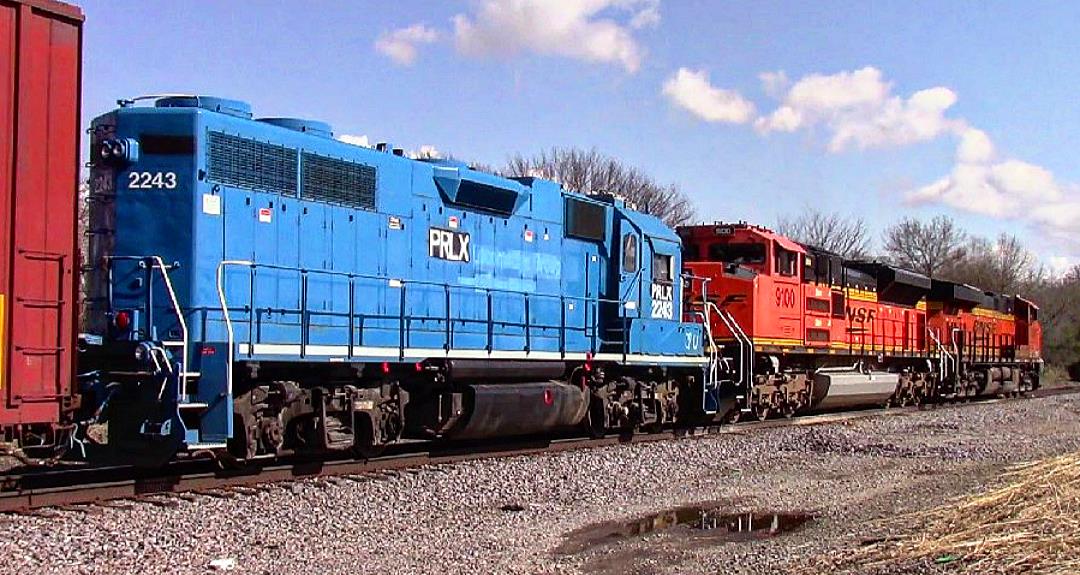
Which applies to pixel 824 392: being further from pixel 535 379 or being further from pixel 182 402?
pixel 182 402

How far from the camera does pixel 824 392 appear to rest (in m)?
21.4

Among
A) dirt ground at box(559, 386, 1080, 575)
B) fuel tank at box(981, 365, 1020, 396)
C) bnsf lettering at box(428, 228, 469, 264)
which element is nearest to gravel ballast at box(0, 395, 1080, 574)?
dirt ground at box(559, 386, 1080, 575)

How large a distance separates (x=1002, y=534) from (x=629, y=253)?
987 centimetres

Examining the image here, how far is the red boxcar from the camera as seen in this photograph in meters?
7.12

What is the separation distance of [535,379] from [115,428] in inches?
226

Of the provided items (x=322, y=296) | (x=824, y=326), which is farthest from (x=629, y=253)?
(x=824, y=326)

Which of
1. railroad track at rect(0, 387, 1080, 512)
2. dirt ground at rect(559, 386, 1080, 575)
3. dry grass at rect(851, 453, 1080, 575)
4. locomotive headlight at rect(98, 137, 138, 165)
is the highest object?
locomotive headlight at rect(98, 137, 138, 165)

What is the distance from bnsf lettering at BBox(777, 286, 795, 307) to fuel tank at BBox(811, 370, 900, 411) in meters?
2.08

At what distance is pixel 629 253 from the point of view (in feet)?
51.0

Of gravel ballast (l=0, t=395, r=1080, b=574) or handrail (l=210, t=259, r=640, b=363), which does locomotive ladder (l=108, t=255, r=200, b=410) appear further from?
gravel ballast (l=0, t=395, r=1080, b=574)

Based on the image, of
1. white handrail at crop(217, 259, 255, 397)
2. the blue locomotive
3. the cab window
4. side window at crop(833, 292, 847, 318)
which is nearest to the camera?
white handrail at crop(217, 259, 255, 397)

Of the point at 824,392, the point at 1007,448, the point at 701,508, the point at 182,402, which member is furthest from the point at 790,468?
the point at 824,392

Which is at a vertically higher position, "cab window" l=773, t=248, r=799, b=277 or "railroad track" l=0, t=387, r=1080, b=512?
"cab window" l=773, t=248, r=799, b=277

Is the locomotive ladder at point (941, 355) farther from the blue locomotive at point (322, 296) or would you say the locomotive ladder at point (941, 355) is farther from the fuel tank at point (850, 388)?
the blue locomotive at point (322, 296)
